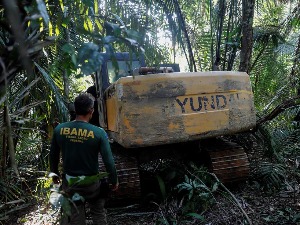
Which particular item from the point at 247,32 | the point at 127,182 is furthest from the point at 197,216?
the point at 247,32

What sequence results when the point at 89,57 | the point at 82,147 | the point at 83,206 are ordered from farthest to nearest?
the point at 83,206 < the point at 82,147 < the point at 89,57

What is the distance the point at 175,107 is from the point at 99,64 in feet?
7.76

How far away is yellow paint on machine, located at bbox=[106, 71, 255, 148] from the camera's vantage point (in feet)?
11.6

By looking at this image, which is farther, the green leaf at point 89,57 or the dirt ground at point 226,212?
the dirt ground at point 226,212

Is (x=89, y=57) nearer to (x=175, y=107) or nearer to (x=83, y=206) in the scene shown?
(x=83, y=206)

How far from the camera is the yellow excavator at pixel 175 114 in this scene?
3559mm

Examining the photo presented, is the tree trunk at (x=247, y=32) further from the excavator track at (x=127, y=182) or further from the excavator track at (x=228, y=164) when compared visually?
the excavator track at (x=127, y=182)

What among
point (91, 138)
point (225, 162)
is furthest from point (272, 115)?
point (91, 138)

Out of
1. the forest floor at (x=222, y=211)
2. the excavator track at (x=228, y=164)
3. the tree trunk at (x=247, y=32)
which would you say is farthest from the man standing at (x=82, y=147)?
the tree trunk at (x=247, y=32)

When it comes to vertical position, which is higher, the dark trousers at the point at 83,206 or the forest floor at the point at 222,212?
the dark trousers at the point at 83,206

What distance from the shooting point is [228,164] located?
4199 mm

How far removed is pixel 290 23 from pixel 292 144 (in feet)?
12.0

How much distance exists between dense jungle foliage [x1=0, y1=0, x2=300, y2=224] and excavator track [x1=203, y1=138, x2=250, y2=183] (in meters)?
0.14

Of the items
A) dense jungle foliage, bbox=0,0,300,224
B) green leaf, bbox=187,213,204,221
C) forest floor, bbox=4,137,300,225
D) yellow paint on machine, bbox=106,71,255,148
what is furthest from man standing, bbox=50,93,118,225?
green leaf, bbox=187,213,204,221
